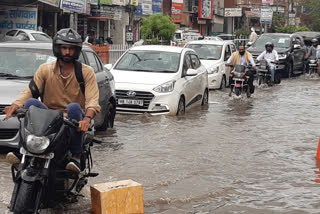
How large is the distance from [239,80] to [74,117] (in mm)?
13194

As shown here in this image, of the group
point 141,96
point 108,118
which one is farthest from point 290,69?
point 108,118

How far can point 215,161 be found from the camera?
9234 millimetres

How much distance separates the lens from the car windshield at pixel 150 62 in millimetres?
14594

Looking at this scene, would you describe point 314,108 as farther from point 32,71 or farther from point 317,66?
point 317,66

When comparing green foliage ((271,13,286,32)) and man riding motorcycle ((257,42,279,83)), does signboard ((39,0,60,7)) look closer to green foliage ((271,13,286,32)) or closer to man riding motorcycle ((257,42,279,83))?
man riding motorcycle ((257,42,279,83))

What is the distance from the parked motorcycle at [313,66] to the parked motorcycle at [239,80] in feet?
36.5

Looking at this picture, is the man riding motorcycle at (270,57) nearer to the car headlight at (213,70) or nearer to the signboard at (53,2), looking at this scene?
the car headlight at (213,70)

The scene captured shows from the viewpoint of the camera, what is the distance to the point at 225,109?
1603cm

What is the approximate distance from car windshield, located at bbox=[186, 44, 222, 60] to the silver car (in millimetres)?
10260

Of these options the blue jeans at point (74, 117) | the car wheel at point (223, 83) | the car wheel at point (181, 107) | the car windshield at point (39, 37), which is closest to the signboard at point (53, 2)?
the car windshield at point (39, 37)

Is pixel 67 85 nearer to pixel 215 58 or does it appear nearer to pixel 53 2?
pixel 215 58

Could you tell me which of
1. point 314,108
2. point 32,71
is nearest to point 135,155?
point 32,71

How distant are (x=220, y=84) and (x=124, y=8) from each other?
29128 mm

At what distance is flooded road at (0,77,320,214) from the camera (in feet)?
22.7
